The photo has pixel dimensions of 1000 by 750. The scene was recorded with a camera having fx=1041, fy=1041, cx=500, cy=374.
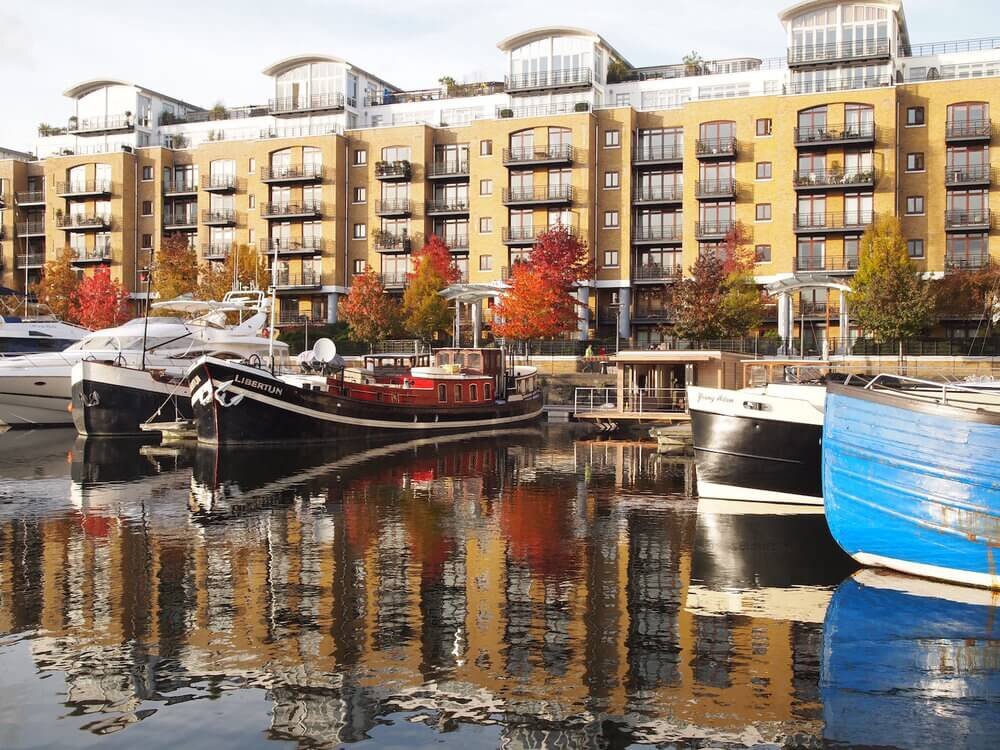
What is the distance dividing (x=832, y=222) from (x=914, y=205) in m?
4.87

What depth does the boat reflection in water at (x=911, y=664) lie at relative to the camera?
855 cm

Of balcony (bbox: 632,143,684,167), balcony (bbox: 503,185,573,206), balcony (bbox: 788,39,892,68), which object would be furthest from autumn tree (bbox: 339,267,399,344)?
balcony (bbox: 788,39,892,68)

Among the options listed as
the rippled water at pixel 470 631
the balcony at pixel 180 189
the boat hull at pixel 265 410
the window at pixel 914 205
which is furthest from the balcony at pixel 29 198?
the rippled water at pixel 470 631

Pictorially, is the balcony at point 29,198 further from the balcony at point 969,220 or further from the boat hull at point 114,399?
the balcony at point 969,220

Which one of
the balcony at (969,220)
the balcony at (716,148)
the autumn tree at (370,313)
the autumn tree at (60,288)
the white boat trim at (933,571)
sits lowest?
the white boat trim at (933,571)

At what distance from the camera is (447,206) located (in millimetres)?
70688

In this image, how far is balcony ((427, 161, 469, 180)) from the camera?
69938 mm

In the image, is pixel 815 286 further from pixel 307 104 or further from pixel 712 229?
pixel 307 104

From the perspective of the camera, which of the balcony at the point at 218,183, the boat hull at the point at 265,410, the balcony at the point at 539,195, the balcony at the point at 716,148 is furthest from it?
the balcony at the point at 218,183

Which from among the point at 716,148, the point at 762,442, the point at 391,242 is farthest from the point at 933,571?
the point at 391,242

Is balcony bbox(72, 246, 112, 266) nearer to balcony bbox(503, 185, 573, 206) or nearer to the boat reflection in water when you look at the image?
balcony bbox(503, 185, 573, 206)

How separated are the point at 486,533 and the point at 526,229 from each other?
5100 centimetres

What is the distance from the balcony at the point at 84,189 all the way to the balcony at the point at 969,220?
57831 millimetres

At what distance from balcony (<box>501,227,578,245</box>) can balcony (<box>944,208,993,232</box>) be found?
21808 mm
